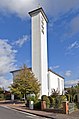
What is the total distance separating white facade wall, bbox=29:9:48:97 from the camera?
60.7 m

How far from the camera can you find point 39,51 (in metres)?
61.0

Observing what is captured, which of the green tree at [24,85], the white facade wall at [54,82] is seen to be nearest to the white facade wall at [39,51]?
the white facade wall at [54,82]

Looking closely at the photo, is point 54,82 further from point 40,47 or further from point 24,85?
point 24,85

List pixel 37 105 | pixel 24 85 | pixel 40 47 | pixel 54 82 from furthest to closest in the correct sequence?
pixel 54 82 < pixel 40 47 < pixel 24 85 < pixel 37 105

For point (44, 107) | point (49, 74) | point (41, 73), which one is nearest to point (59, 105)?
point (44, 107)

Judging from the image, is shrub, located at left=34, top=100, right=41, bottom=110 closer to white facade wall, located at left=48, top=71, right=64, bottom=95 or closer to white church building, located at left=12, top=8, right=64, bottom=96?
white church building, located at left=12, top=8, right=64, bottom=96

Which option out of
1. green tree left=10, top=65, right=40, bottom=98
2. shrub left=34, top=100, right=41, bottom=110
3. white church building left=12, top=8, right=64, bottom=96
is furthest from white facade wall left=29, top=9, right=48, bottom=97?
shrub left=34, top=100, right=41, bottom=110

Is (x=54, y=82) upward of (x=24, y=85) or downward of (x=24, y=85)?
upward

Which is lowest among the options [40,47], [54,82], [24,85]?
[24,85]

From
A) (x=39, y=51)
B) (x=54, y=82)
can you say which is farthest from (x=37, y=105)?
(x=54, y=82)

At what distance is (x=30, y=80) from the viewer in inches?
1871

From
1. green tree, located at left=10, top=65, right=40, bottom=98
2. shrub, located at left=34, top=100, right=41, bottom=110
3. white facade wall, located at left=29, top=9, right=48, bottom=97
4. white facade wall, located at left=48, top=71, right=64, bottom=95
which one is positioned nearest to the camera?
shrub, located at left=34, top=100, right=41, bottom=110

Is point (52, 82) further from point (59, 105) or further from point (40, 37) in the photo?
point (59, 105)

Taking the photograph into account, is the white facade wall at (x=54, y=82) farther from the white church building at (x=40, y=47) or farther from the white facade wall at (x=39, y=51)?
the white facade wall at (x=39, y=51)
